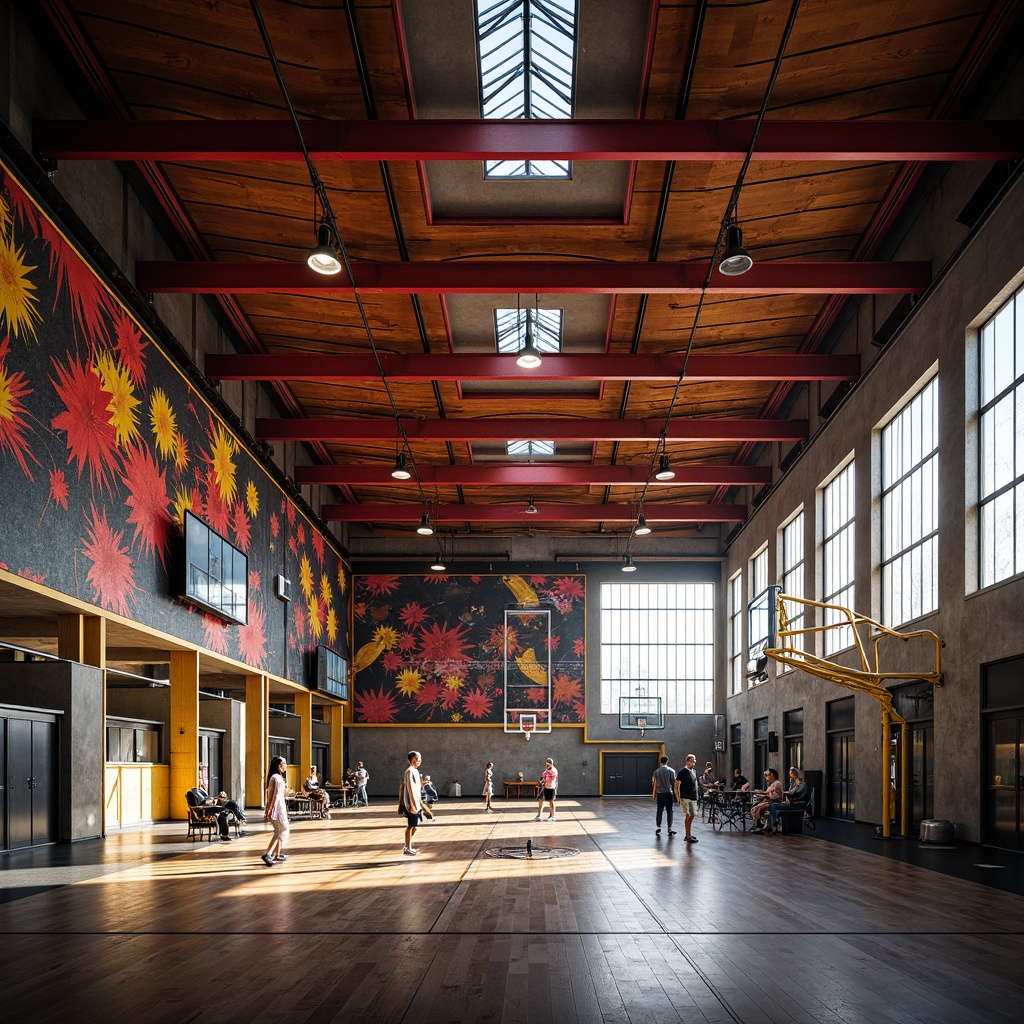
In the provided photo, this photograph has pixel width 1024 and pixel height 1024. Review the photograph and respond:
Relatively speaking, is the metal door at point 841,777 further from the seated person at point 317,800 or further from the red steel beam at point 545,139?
the red steel beam at point 545,139

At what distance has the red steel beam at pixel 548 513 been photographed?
3297 centimetres

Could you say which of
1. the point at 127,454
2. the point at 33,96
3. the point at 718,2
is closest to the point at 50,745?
the point at 127,454

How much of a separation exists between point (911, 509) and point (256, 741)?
15.3 m

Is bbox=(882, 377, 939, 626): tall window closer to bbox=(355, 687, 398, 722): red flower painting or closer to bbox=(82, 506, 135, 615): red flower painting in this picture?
bbox=(82, 506, 135, 615): red flower painting

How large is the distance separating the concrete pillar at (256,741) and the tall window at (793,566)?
1254 centimetres

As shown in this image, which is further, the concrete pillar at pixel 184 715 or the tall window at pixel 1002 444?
the concrete pillar at pixel 184 715

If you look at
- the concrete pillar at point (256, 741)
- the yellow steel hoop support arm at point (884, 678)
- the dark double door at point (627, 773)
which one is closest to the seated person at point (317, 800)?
the concrete pillar at point (256, 741)

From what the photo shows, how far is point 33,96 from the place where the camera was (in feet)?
41.1

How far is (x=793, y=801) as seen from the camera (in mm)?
20062

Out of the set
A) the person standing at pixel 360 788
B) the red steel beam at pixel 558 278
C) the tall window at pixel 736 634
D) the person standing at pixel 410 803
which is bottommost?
the person standing at pixel 360 788

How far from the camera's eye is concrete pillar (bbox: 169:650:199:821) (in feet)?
62.5

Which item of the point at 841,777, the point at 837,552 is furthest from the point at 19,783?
the point at 837,552

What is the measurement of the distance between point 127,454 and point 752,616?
841 inches

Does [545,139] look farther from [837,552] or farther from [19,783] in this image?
[837,552]
